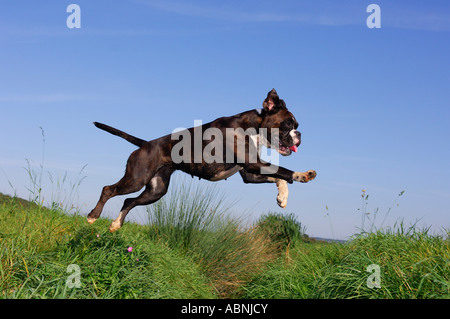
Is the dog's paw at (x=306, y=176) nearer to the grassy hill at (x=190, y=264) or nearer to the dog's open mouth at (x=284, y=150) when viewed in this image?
the dog's open mouth at (x=284, y=150)

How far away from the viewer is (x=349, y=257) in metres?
5.97

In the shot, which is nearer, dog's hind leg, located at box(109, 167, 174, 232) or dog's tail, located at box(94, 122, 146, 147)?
dog's tail, located at box(94, 122, 146, 147)

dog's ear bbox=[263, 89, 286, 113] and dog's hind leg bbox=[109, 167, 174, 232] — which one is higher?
dog's ear bbox=[263, 89, 286, 113]

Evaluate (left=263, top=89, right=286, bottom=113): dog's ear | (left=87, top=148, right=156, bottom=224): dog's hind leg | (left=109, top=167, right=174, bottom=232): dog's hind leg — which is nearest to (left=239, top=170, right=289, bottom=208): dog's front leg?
(left=263, top=89, right=286, bottom=113): dog's ear

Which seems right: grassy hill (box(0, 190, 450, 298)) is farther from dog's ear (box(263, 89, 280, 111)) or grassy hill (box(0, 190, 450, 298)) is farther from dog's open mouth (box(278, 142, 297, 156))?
dog's ear (box(263, 89, 280, 111))

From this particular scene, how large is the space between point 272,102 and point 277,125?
335mm

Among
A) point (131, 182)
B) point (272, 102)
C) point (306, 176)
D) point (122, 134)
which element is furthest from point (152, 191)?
point (306, 176)

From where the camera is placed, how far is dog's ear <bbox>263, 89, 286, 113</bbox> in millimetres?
5938

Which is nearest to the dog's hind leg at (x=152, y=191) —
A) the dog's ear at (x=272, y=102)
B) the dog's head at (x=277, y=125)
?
the dog's head at (x=277, y=125)

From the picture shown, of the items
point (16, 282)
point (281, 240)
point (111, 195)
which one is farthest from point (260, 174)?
point (281, 240)

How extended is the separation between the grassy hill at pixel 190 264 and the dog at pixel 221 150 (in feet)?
2.87

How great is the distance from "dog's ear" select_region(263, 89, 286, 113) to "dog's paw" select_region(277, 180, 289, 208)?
1.04 meters

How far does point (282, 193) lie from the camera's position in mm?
5836

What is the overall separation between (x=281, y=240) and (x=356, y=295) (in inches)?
276
